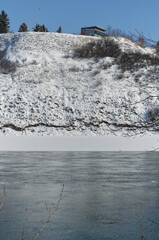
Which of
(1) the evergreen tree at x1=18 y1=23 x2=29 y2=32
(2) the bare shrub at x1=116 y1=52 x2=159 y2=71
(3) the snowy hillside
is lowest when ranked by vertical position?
(3) the snowy hillside

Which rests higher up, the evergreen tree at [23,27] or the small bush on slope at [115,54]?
the evergreen tree at [23,27]

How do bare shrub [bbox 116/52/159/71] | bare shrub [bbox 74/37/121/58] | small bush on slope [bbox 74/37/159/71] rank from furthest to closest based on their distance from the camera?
bare shrub [bbox 74/37/121/58] → small bush on slope [bbox 74/37/159/71] → bare shrub [bbox 116/52/159/71]

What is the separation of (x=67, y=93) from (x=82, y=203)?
3376 centimetres

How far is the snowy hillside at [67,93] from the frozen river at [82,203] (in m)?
21.8

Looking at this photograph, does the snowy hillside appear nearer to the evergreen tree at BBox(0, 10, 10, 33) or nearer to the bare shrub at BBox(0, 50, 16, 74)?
the bare shrub at BBox(0, 50, 16, 74)

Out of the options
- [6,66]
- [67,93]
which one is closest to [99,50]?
[67,93]

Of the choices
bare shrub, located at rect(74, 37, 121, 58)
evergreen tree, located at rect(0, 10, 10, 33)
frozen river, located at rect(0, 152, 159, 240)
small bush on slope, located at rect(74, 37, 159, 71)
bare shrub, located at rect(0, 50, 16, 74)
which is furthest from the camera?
evergreen tree, located at rect(0, 10, 10, 33)

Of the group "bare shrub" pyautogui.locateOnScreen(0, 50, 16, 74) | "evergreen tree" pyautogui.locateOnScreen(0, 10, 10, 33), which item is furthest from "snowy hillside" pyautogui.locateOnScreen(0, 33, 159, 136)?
"evergreen tree" pyautogui.locateOnScreen(0, 10, 10, 33)

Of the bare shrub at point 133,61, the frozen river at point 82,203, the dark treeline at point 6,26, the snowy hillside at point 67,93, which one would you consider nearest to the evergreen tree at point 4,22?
the dark treeline at point 6,26

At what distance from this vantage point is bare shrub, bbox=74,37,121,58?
4931cm

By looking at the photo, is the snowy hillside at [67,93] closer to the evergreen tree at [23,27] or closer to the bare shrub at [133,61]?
the bare shrub at [133,61]

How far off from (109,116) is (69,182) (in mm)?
29194

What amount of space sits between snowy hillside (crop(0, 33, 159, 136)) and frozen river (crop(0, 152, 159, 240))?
856 inches

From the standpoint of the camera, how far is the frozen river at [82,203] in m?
5.85
